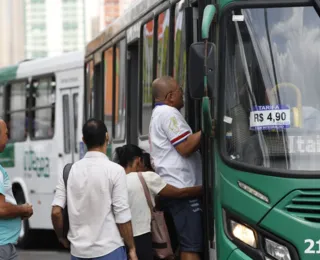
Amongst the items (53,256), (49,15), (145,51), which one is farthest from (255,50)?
(49,15)

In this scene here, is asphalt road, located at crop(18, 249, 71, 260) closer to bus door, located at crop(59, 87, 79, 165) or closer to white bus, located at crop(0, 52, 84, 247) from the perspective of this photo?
white bus, located at crop(0, 52, 84, 247)

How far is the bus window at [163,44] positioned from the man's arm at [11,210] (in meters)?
2.79

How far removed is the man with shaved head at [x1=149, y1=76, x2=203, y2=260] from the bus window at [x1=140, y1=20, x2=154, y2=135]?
1.97 meters

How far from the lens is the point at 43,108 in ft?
52.0

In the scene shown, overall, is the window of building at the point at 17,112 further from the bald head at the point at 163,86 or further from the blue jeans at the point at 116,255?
the blue jeans at the point at 116,255

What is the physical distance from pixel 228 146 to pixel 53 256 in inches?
291

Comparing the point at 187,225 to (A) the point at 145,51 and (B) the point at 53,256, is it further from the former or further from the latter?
(B) the point at 53,256

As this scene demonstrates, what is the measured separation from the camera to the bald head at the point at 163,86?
754 cm

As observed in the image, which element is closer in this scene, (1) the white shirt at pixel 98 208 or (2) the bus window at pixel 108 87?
(1) the white shirt at pixel 98 208

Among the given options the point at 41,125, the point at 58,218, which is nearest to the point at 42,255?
the point at 41,125

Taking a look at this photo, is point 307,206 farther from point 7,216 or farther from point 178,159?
point 7,216

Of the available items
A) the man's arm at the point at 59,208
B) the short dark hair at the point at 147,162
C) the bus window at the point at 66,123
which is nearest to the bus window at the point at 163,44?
the short dark hair at the point at 147,162

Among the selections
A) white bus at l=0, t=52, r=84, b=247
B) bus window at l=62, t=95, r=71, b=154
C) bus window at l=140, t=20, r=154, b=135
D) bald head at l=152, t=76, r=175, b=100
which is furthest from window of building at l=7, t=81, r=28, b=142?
bald head at l=152, t=76, r=175, b=100

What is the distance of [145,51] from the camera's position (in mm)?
9891
